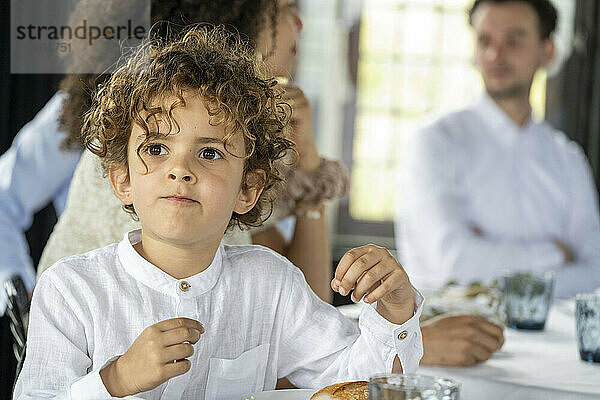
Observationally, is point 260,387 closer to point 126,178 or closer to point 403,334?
point 403,334

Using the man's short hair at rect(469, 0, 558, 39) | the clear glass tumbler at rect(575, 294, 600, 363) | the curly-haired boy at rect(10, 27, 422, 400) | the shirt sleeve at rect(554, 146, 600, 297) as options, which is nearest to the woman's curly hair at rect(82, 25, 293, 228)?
the curly-haired boy at rect(10, 27, 422, 400)

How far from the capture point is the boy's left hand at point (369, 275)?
2.43 ft

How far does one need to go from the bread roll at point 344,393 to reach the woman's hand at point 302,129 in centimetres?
51

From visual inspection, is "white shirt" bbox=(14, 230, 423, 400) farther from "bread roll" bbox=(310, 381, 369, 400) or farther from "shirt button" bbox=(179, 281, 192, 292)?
"bread roll" bbox=(310, 381, 369, 400)

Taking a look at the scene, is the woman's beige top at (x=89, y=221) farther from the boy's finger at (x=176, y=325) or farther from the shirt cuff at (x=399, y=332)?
the boy's finger at (x=176, y=325)

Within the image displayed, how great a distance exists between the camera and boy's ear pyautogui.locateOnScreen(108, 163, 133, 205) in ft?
2.70

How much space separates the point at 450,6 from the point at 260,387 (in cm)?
294

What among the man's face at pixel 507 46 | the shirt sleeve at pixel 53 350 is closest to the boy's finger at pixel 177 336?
the shirt sleeve at pixel 53 350

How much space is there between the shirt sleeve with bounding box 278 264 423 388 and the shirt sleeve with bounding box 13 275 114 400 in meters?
0.23

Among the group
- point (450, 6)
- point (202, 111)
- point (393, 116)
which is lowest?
point (202, 111)

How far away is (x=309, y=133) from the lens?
48.0 inches

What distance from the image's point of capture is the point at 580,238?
221cm

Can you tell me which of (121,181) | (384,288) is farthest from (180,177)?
(384,288)

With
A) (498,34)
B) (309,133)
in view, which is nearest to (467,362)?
(309,133)
